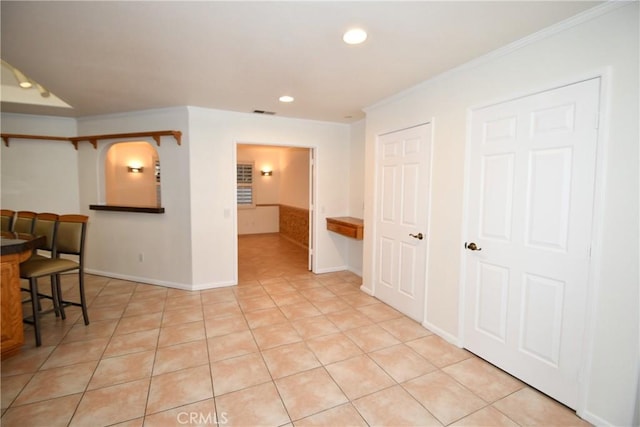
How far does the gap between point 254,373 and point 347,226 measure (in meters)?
2.54

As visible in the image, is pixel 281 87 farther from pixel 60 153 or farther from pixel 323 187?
pixel 60 153

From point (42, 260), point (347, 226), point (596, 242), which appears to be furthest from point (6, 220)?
point (596, 242)

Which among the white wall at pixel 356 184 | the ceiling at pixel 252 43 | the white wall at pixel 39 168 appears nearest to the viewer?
the ceiling at pixel 252 43

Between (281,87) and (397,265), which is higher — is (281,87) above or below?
above

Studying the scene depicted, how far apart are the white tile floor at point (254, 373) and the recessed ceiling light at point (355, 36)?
2.47 meters

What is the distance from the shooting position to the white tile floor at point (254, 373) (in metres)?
1.84

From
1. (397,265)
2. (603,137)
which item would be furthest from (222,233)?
(603,137)

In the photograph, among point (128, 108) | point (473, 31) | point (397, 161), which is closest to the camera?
point (473, 31)

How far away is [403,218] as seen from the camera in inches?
130

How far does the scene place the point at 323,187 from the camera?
4.78 m

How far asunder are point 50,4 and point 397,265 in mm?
3524
